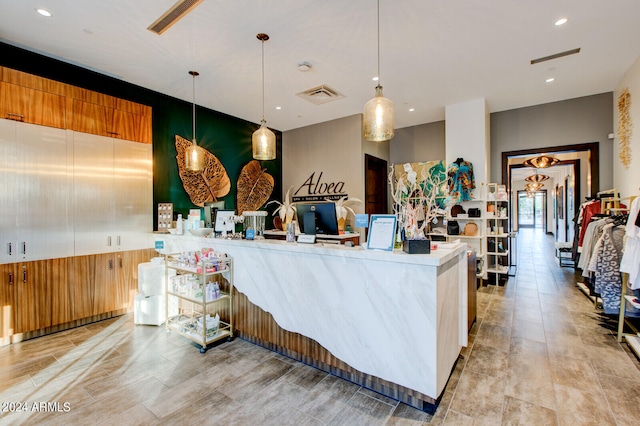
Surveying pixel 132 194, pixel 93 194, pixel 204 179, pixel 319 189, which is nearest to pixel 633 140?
pixel 319 189

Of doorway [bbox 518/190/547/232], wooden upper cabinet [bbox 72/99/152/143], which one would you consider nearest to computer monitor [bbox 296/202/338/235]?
wooden upper cabinet [bbox 72/99/152/143]

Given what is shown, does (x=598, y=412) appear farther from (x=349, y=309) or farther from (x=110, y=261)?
(x=110, y=261)

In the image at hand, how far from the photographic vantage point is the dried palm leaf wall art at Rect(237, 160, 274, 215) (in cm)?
622

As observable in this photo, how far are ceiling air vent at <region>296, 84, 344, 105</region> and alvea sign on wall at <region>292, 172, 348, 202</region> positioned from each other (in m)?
1.74

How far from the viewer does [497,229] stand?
5.47m

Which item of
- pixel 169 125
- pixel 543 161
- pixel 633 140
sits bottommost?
pixel 633 140

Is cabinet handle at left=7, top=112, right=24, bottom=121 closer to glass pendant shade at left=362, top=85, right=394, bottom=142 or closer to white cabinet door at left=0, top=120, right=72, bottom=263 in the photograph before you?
white cabinet door at left=0, top=120, right=72, bottom=263

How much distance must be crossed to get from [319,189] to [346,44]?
3469mm

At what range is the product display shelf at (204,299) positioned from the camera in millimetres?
3129

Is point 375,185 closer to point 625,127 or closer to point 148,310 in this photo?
point 625,127

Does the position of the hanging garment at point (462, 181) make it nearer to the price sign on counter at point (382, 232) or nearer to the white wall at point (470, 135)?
the white wall at point (470, 135)

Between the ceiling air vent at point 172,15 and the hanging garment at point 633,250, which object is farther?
the hanging garment at point 633,250

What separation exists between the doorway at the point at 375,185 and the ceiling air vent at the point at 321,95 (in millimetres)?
1526

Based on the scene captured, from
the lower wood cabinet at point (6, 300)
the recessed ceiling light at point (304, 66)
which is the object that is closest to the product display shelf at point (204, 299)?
the lower wood cabinet at point (6, 300)
